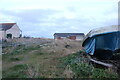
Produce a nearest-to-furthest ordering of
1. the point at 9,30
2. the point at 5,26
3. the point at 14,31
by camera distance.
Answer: the point at 9,30
the point at 5,26
the point at 14,31

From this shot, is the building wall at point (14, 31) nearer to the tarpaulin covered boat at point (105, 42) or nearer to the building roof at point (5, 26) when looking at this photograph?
the building roof at point (5, 26)

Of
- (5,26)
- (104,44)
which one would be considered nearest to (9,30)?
(5,26)

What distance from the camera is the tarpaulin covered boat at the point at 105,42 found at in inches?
283

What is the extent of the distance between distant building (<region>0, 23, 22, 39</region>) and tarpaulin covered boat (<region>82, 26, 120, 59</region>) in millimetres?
27670

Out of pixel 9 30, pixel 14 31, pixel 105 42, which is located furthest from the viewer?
pixel 14 31

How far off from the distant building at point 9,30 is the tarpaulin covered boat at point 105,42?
90.8ft

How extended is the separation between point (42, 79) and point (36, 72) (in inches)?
23.5

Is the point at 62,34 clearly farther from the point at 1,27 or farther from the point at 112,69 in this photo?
the point at 112,69

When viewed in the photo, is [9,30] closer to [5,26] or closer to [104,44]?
[5,26]

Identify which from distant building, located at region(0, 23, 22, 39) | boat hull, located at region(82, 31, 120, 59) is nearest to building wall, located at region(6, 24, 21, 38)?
distant building, located at region(0, 23, 22, 39)

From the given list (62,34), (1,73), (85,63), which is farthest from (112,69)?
(62,34)

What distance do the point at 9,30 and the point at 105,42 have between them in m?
31.2

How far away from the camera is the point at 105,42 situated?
7.50m

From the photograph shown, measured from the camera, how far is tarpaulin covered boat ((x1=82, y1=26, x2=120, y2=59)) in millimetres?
7195
